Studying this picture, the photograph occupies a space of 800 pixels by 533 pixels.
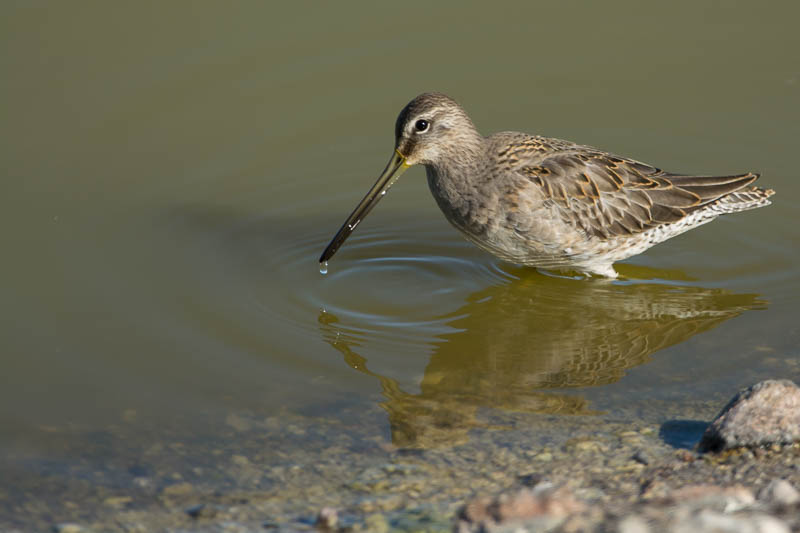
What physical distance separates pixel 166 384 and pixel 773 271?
4.04 meters

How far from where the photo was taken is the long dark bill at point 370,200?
7020 millimetres

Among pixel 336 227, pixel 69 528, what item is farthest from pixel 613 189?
pixel 69 528

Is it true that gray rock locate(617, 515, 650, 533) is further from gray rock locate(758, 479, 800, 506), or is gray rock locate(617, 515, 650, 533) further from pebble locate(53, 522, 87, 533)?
pebble locate(53, 522, 87, 533)

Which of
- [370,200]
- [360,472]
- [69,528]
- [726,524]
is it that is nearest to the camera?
[726,524]

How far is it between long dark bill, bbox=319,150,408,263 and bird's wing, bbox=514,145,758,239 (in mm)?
820

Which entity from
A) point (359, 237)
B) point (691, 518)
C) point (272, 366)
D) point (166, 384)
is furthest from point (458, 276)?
point (691, 518)

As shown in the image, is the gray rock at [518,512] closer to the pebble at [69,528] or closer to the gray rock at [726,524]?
the gray rock at [726,524]

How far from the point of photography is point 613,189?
7.19 meters

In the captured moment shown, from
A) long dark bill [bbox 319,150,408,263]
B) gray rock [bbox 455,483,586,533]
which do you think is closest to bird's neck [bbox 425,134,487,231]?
long dark bill [bbox 319,150,408,263]

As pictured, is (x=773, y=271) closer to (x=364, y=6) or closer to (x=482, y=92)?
(x=482, y=92)

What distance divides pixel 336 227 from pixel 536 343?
205 cm

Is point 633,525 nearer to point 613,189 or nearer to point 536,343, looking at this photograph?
point 536,343

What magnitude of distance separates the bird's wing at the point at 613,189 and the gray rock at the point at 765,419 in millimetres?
2508

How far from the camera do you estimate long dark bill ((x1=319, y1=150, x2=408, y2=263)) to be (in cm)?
702
